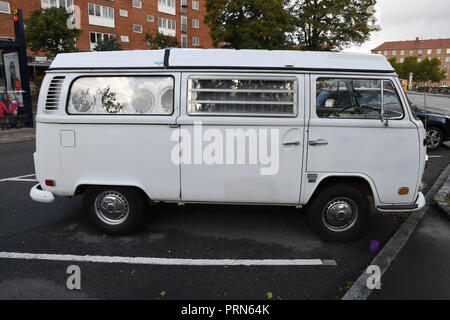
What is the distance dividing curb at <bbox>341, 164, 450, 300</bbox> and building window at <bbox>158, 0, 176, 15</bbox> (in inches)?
1972

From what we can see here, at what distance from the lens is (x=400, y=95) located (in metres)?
4.09

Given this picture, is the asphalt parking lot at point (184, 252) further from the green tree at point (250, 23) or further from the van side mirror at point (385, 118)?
the green tree at point (250, 23)

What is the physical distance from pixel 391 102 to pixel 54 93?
14.0 ft

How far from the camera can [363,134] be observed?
13.3ft

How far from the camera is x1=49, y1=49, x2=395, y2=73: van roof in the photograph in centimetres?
409

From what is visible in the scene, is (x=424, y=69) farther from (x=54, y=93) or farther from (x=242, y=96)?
(x=54, y=93)

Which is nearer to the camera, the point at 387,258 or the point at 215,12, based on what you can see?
the point at 387,258

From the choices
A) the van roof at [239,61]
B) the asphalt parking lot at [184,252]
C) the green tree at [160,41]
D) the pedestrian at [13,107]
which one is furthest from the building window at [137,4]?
the van roof at [239,61]

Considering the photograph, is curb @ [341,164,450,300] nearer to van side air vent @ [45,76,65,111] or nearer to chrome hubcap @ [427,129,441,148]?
van side air vent @ [45,76,65,111]

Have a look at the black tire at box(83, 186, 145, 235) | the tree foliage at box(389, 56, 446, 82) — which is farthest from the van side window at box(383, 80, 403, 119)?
the tree foliage at box(389, 56, 446, 82)

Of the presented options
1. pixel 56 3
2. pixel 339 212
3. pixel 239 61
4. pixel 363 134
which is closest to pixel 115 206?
pixel 239 61
